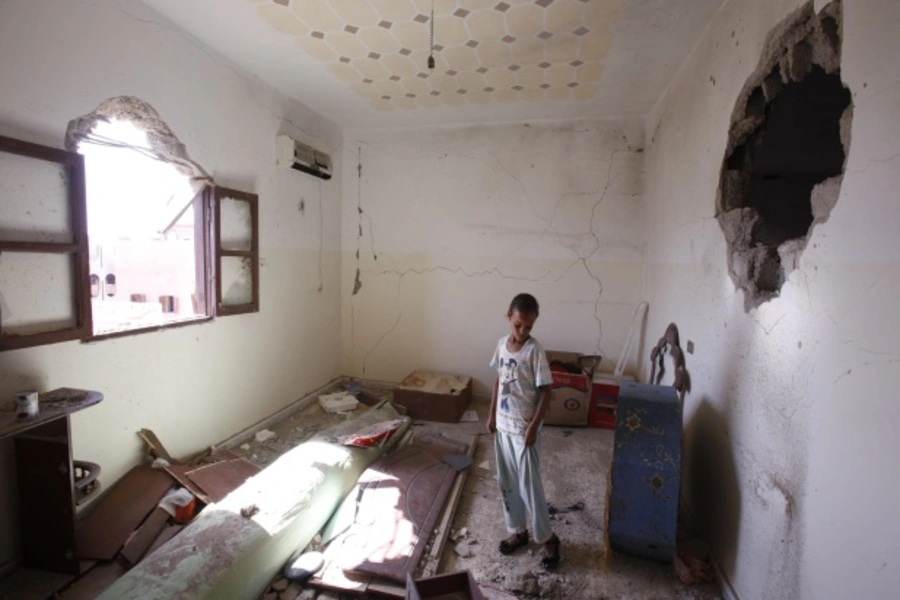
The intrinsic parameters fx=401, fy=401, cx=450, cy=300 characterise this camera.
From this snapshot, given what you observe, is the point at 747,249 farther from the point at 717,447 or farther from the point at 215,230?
the point at 215,230

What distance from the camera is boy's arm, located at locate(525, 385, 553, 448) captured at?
5.96 ft

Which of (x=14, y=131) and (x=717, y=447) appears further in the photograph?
(x=717, y=447)

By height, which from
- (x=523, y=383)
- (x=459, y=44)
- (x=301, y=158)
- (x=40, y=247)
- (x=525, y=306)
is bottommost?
(x=523, y=383)

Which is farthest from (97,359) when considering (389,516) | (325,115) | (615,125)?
(615,125)

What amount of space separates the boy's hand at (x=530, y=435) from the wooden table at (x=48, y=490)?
6.28ft

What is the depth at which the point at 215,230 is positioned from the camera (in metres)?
2.72

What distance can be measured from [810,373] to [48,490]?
9.78 feet

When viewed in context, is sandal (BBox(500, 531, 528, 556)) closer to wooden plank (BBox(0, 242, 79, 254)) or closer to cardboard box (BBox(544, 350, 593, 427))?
cardboard box (BBox(544, 350, 593, 427))

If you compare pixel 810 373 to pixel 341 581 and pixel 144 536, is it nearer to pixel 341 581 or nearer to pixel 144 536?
pixel 341 581

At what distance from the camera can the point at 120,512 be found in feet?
6.65

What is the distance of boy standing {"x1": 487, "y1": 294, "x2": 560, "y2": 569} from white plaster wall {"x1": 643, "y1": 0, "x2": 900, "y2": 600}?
0.81 meters

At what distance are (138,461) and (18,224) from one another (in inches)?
55.5

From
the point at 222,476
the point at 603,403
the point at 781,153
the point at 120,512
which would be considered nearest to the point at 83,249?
the point at 120,512

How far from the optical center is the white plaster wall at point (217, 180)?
1.78m
